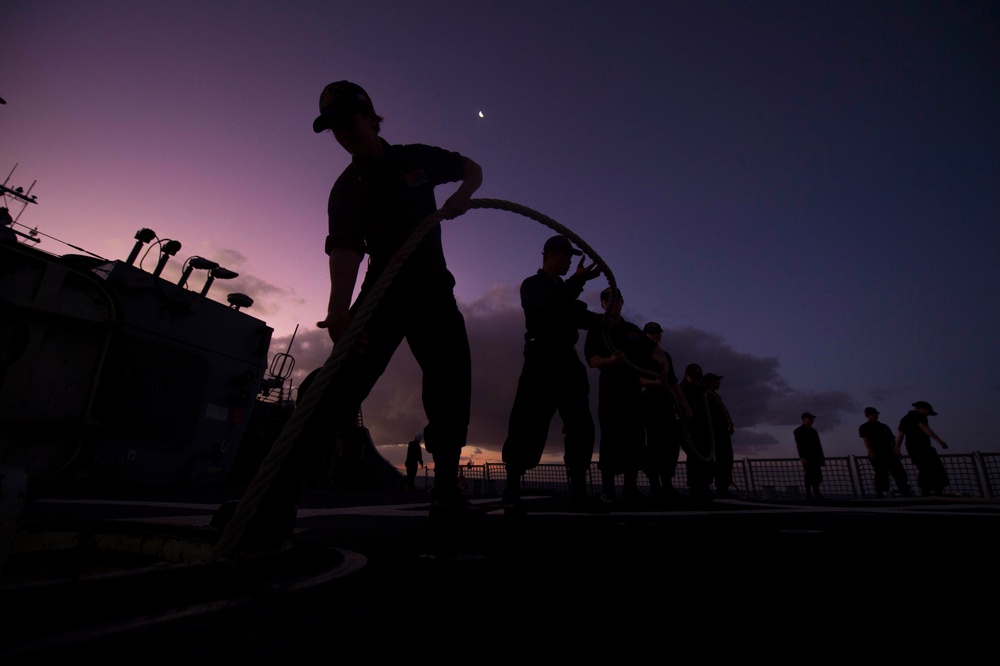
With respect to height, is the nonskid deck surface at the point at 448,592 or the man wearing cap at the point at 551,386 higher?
the man wearing cap at the point at 551,386

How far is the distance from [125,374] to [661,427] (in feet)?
23.7

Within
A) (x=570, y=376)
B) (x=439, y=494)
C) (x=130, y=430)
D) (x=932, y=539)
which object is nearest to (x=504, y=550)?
(x=439, y=494)

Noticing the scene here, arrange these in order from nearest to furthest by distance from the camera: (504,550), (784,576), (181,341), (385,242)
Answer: (784,576)
(504,550)
(385,242)
(181,341)

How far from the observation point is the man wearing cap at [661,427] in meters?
4.55

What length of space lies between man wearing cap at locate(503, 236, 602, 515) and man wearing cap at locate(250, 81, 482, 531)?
1029 millimetres

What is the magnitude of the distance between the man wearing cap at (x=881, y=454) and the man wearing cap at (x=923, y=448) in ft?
1.40

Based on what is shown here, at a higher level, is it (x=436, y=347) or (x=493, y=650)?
(x=436, y=347)

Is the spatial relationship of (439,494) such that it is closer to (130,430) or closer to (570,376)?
(570,376)

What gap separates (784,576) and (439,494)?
1489 millimetres

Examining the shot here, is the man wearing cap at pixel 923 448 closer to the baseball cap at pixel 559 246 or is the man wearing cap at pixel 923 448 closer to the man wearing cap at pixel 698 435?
the man wearing cap at pixel 698 435

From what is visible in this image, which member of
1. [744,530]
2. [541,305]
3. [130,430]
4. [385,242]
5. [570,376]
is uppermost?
[541,305]

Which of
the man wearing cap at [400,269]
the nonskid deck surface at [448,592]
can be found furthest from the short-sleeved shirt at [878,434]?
the man wearing cap at [400,269]

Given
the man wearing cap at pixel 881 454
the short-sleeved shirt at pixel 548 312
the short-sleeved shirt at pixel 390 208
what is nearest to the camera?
the short-sleeved shirt at pixel 390 208

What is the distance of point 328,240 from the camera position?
1951mm
